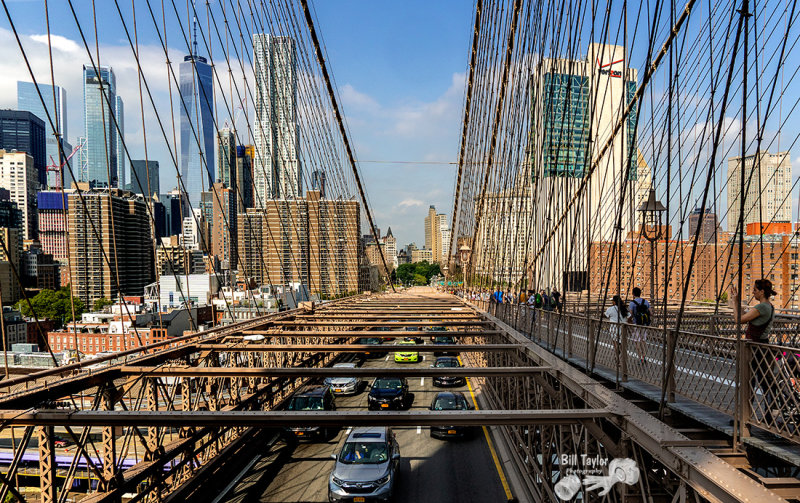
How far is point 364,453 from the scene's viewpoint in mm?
11914

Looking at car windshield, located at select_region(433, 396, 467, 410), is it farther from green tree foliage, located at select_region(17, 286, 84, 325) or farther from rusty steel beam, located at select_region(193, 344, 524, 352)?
green tree foliage, located at select_region(17, 286, 84, 325)

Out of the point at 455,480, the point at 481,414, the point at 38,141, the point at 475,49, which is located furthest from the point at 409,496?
the point at 38,141

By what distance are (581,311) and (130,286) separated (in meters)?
57.7

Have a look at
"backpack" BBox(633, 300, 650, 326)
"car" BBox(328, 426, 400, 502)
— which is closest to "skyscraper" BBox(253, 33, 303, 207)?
"car" BBox(328, 426, 400, 502)

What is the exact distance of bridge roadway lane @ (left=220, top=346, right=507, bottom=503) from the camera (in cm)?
1154

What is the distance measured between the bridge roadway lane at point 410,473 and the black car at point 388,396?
4.02 feet

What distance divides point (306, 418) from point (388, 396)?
45.3ft

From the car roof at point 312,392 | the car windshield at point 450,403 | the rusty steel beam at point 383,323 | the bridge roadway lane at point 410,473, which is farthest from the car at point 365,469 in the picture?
the car roof at point 312,392

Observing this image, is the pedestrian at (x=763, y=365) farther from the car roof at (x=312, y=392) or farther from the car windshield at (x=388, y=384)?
the car windshield at (x=388, y=384)

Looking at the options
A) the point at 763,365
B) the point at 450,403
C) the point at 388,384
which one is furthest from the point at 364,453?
the point at 763,365

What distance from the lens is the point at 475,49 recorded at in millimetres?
26375

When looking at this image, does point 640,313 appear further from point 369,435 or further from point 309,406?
point 309,406

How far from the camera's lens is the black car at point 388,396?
57.9 feet

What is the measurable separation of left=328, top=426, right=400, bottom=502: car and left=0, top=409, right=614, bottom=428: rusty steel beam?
5667 millimetres
